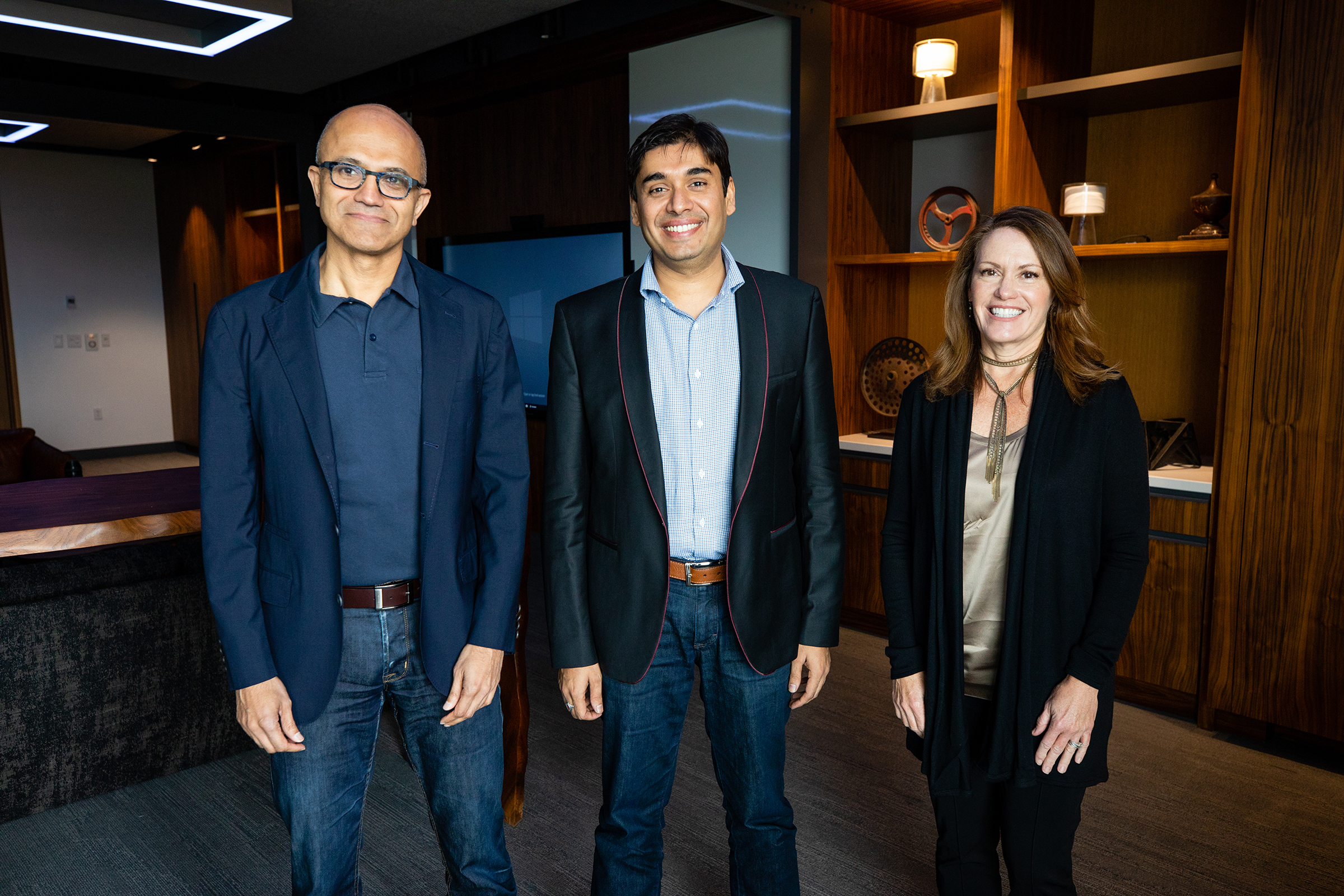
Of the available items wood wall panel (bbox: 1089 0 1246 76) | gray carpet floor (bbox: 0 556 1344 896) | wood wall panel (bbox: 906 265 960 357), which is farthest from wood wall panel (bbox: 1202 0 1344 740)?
wood wall panel (bbox: 906 265 960 357)

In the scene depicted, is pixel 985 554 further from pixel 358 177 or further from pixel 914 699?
pixel 358 177

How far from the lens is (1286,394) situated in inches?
105

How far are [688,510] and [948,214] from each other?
8.61 ft

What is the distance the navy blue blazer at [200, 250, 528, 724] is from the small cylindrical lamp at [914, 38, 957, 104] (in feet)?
8.85

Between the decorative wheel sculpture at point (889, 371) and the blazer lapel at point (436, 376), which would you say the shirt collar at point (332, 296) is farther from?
the decorative wheel sculpture at point (889, 371)

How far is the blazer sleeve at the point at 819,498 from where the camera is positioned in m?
1.62

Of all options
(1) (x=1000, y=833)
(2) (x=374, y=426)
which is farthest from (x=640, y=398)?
(1) (x=1000, y=833)

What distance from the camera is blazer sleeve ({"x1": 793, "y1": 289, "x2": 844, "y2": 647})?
5.30 feet

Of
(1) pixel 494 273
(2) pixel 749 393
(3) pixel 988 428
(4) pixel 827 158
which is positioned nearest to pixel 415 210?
(2) pixel 749 393

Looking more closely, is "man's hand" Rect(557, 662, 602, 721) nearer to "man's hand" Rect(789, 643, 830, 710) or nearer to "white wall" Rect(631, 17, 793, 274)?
"man's hand" Rect(789, 643, 830, 710)

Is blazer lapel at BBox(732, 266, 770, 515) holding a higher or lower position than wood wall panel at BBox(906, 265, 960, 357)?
lower

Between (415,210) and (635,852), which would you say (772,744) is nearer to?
(635,852)

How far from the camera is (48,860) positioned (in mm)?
2244

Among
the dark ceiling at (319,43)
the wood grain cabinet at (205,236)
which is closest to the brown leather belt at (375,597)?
the dark ceiling at (319,43)
